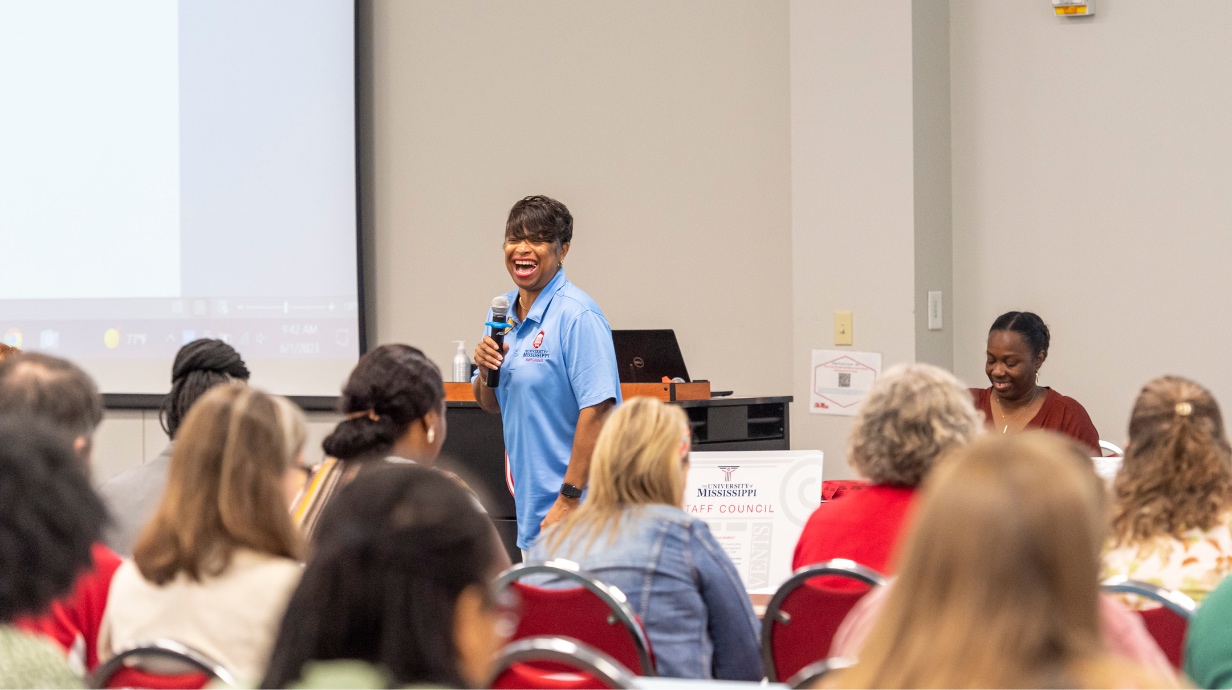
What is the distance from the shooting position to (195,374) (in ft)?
9.20

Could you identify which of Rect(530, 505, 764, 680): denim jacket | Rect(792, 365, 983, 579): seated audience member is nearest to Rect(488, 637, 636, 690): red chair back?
Rect(530, 505, 764, 680): denim jacket

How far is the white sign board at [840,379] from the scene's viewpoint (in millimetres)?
4664

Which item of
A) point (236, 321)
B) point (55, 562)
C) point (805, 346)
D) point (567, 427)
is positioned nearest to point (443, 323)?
point (236, 321)

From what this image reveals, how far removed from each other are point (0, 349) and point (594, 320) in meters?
2.41

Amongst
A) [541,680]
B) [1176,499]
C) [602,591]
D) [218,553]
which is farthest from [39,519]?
[1176,499]

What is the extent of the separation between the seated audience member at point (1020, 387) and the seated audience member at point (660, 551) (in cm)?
192

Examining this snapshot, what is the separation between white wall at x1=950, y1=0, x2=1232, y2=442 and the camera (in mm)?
4320

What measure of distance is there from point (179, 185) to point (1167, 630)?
5.20 m

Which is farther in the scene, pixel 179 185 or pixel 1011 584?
pixel 179 185

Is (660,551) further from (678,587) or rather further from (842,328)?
(842,328)

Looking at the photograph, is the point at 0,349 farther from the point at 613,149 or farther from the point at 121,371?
the point at 613,149

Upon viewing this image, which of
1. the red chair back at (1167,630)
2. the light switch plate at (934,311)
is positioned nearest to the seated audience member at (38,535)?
the red chair back at (1167,630)

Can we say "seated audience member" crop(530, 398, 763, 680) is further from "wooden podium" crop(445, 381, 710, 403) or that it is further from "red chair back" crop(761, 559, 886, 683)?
"wooden podium" crop(445, 381, 710, 403)

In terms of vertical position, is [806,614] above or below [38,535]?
below
